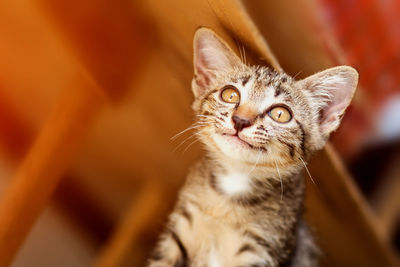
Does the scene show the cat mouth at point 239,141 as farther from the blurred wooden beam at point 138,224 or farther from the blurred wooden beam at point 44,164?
the blurred wooden beam at point 138,224

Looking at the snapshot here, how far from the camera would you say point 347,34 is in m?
0.96

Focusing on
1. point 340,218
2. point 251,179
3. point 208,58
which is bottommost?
point 340,218

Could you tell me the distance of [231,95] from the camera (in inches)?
30.5

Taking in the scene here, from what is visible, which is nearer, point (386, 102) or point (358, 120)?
point (358, 120)

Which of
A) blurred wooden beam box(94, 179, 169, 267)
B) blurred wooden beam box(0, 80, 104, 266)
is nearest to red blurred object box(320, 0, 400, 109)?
blurred wooden beam box(0, 80, 104, 266)

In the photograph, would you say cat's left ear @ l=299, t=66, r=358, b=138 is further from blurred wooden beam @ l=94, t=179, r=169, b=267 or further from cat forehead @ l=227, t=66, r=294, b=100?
blurred wooden beam @ l=94, t=179, r=169, b=267

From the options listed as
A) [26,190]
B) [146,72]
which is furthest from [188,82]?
[26,190]

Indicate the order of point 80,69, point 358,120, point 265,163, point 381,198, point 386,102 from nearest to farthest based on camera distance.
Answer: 1. point 265,163
2. point 80,69
3. point 358,120
4. point 386,102
5. point 381,198

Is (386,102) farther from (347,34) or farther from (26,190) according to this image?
(26,190)

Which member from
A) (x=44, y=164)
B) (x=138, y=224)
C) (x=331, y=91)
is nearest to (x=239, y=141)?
(x=331, y=91)

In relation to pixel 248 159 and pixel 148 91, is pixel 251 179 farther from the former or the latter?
pixel 148 91

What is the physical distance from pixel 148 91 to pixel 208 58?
0.78 feet

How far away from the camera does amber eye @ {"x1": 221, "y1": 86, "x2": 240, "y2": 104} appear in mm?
768

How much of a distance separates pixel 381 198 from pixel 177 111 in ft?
4.01
